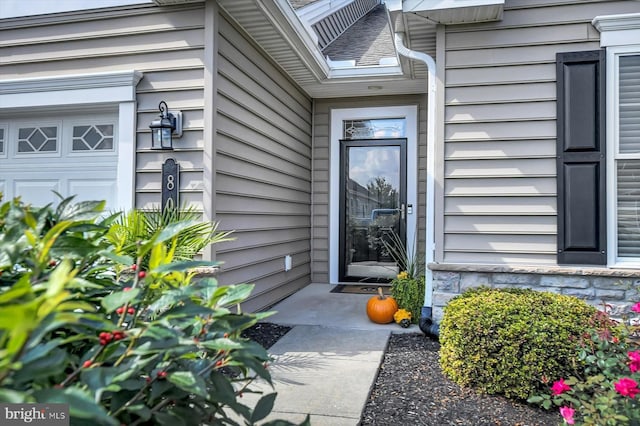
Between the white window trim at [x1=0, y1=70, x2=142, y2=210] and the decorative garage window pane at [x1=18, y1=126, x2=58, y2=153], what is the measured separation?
278 mm

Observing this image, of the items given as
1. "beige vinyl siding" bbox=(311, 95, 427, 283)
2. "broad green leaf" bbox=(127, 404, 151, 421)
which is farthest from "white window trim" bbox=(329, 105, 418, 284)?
"broad green leaf" bbox=(127, 404, 151, 421)

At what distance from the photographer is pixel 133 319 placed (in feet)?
3.22

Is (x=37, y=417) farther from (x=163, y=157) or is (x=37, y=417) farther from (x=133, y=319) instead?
(x=163, y=157)

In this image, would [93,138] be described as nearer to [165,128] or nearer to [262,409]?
[165,128]

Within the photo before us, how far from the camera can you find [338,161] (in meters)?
6.02

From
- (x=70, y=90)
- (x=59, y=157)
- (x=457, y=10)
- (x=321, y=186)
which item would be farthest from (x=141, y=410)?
(x=321, y=186)

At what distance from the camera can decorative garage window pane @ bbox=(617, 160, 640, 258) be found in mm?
3291

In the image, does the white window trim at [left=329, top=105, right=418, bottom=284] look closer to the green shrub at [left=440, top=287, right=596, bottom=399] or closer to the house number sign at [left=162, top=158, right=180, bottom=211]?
the house number sign at [left=162, top=158, right=180, bottom=211]

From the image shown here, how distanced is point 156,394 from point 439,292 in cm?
298

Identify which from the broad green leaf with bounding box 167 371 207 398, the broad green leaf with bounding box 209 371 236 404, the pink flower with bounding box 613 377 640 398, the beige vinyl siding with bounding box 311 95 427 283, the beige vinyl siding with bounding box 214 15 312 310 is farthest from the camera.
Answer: the beige vinyl siding with bounding box 311 95 427 283

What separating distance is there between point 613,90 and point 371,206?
10.3ft

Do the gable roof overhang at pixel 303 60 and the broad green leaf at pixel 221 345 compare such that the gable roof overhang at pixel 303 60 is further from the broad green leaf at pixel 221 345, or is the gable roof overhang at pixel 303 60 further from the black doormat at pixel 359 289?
the broad green leaf at pixel 221 345

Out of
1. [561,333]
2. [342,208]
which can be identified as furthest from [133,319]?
[342,208]

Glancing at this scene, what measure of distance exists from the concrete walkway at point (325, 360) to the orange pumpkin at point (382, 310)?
0.06 m
